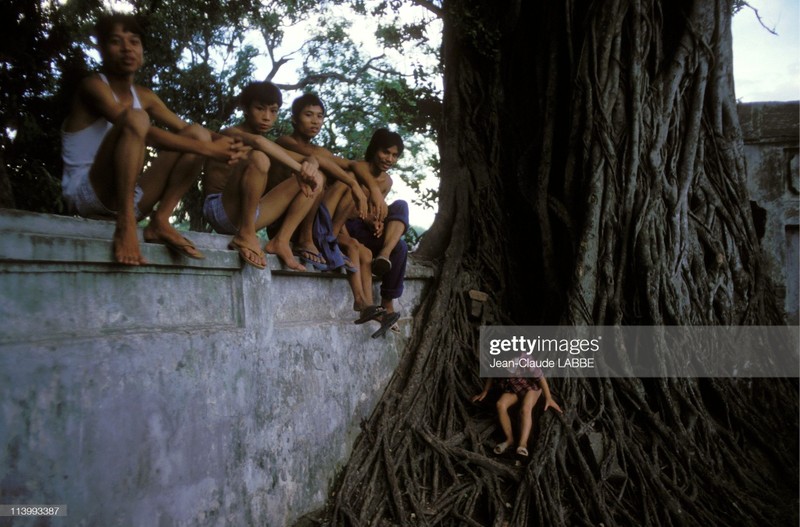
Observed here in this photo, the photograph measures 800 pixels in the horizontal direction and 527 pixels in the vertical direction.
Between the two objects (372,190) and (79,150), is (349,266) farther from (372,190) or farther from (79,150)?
(79,150)

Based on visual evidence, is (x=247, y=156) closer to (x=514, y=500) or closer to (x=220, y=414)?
(x=220, y=414)

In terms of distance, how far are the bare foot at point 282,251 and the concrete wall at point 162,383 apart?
62 millimetres

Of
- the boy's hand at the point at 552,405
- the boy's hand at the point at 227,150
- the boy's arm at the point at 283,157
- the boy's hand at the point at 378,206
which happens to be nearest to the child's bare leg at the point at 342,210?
the boy's hand at the point at 378,206

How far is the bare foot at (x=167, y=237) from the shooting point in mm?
2361

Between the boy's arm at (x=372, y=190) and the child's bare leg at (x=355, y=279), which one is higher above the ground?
the boy's arm at (x=372, y=190)

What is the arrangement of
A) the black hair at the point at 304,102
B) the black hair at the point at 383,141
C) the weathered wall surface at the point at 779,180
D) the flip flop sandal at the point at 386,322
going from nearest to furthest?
the black hair at the point at 304,102
the flip flop sandal at the point at 386,322
the black hair at the point at 383,141
the weathered wall surface at the point at 779,180

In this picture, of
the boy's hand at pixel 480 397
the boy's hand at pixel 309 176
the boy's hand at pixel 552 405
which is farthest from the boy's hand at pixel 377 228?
the boy's hand at pixel 552 405

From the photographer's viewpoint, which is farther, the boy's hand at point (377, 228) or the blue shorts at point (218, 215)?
the boy's hand at point (377, 228)

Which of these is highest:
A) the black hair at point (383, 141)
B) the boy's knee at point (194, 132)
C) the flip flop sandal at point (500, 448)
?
the black hair at point (383, 141)

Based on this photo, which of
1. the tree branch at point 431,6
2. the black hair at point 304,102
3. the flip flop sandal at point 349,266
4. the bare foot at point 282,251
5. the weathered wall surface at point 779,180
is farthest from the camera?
the weathered wall surface at point 779,180

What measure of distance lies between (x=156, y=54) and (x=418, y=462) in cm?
558

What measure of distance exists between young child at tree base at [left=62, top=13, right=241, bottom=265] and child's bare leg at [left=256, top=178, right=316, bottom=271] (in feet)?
2.05

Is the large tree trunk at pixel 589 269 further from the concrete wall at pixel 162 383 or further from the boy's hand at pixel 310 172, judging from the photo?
the boy's hand at pixel 310 172

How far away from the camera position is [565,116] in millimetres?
4598
